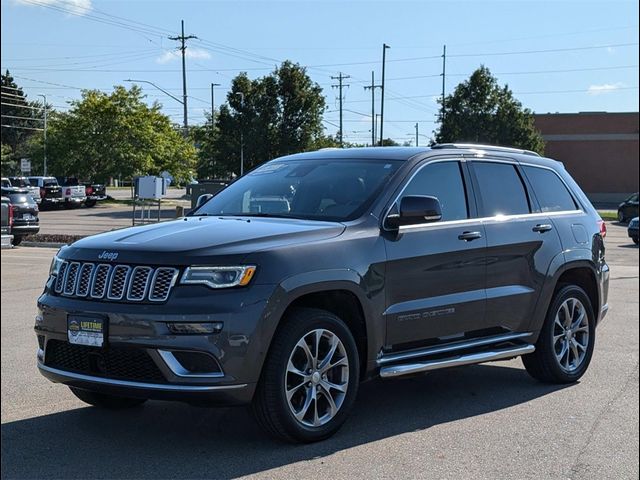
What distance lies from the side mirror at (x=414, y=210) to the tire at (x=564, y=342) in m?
1.74

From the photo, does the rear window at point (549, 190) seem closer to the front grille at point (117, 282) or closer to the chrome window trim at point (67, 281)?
the front grille at point (117, 282)

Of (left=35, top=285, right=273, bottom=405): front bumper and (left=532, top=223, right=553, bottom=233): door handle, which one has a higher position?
(left=532, top=223, right=553, bottom=233): door handle

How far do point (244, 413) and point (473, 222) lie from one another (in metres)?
2.12

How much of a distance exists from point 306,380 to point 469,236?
176 cm

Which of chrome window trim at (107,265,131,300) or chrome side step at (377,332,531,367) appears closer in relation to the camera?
chrome window trim at (107,265,131,300)

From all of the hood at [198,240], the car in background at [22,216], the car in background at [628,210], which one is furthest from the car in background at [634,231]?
the hood at [198,240]

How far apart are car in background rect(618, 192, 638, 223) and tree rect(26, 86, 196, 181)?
89.1ft

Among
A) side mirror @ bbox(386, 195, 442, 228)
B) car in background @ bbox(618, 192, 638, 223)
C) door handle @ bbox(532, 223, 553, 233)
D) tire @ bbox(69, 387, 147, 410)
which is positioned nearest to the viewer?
side mirror @ bbox(386, 195, 442, 228)

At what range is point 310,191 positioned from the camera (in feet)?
19.1

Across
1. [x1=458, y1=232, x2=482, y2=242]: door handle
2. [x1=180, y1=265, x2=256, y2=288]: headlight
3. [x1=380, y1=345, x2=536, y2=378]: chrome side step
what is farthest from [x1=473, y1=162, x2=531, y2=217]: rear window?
[x1=180, y1=265, x2=256, y2=288]: headlight

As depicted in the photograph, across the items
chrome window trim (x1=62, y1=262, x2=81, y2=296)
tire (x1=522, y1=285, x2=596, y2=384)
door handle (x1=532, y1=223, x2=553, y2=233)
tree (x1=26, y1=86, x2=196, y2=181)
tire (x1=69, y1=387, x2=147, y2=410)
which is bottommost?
tire (x1=69, y1=387, x2=147, y2=410)

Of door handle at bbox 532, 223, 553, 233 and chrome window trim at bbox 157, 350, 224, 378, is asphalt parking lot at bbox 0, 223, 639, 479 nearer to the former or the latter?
chrome window trim at bbox 157, 350, 224, 378

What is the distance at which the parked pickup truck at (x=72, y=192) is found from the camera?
44344mm

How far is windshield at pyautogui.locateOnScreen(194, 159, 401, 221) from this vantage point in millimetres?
5586
